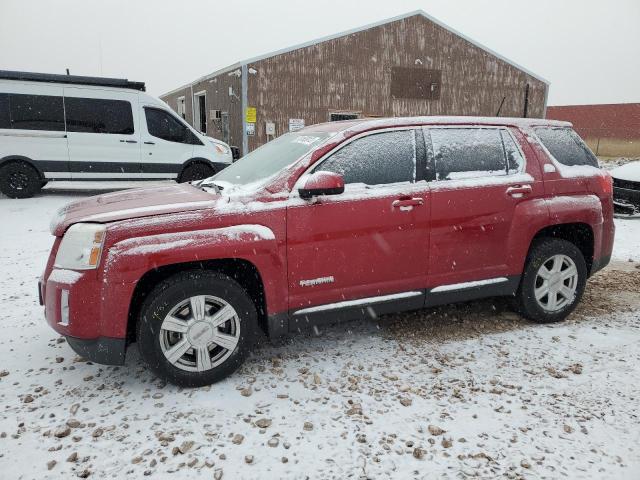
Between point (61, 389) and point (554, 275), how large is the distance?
405 cm

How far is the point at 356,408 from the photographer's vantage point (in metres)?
2.95

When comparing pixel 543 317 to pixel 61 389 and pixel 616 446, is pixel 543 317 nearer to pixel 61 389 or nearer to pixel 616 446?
pixel 616 446

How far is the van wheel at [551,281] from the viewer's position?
4137 mm

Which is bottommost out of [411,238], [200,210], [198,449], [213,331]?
[198,449]

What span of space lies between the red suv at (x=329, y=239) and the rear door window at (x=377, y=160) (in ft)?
0.04

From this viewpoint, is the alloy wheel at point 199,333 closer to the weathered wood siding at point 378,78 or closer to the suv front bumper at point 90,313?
the suv front bumper at point 90,313

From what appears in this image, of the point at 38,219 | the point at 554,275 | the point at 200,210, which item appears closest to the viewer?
the point at 200,210

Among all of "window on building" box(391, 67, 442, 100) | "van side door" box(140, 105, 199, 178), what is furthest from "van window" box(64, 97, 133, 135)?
"window on building" box(391, 67, 442, 100)

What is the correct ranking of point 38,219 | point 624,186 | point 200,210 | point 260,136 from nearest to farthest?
point 200,210, point 38,219, point 624,186, point 260,136

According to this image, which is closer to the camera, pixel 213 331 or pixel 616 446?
pixel 616 446

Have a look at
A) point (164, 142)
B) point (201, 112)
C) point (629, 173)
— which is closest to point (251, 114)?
point (164, 142)

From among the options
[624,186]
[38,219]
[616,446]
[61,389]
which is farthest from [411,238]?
[624,186]

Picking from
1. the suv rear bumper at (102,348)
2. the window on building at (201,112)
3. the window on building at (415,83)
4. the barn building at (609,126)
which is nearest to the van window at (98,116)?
the suv rear bumper at (102,348)

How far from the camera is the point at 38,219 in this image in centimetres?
841
